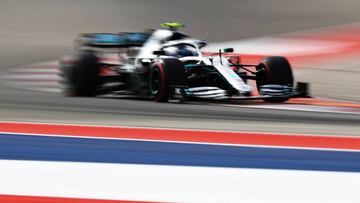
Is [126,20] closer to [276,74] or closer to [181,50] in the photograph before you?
[181,50]

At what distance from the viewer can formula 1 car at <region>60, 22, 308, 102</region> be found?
32.0 ft

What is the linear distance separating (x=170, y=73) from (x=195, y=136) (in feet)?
9.08

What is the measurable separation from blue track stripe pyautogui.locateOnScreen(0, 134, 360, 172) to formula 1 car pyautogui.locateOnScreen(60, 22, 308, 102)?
3383mm

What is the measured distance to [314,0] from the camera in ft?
81.2

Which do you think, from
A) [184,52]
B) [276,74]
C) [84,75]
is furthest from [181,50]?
[84,75]

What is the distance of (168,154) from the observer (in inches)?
231

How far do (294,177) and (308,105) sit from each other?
17.0 feet

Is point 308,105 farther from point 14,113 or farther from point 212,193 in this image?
point 212,193

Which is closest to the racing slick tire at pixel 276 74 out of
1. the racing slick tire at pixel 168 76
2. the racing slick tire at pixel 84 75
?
the racing slick tire at pixel 168 76

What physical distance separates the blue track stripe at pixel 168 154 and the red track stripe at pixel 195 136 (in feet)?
1.00

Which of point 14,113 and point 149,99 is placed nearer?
point 14,113

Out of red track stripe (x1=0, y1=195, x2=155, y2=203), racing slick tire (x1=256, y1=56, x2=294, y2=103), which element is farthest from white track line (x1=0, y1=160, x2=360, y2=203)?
racing slick tire (x1=256, y1=56, x2=294, y2=103)

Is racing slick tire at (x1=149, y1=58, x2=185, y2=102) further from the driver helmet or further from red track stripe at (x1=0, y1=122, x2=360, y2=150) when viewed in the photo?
red track stripe at (x1=0, y1=122, x2=360, y2=150)

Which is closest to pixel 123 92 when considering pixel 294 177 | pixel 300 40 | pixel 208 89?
pixel 208 89
